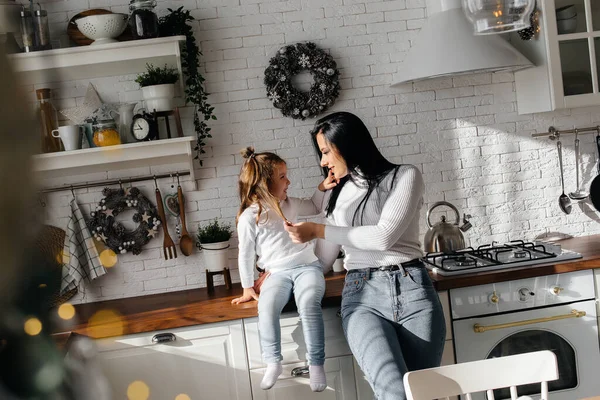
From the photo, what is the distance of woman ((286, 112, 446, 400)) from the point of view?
2.72 metres

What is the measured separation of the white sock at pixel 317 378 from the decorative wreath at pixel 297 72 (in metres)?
1.35

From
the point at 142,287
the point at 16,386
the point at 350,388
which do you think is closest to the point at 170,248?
the point at 142,287

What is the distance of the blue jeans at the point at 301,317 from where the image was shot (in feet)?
9.87

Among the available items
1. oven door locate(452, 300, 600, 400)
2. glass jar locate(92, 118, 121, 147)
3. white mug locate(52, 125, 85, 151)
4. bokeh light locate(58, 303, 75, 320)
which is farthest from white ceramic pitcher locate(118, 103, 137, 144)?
bokeh light locate(58, 303, 75, 320)

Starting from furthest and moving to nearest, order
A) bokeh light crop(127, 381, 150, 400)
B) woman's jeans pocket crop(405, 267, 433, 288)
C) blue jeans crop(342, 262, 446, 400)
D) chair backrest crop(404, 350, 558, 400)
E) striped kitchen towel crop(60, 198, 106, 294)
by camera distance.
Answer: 1. striped kitchen towel crop(60, 198, 106, 294)
2. bokeh light crop(127, 381, 150, 400)
3. woman's jeans pocket crop(405, 267, 433, 288)
4. blue jeans crop(342, 262, 446, 400)
5. chair backrest crop(404, 350, 558, 400)

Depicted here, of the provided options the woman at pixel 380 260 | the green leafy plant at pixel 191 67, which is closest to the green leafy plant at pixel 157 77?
the green leafy plant at pixel 191 67

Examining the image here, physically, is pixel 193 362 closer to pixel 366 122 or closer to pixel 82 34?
pixel 366 122

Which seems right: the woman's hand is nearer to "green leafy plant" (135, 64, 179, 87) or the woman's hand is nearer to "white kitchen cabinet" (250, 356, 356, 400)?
"white kitchen cabinet" (250, 356, 356, 400)

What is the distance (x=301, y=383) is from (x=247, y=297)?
18.0 inches

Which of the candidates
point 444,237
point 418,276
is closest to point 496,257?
point 444,237

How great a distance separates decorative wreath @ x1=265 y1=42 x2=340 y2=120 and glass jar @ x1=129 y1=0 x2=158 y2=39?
632mm

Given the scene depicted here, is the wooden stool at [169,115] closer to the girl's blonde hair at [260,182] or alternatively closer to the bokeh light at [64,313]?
the girl's blonde hair at [260,182]

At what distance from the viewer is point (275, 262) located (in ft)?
10.8

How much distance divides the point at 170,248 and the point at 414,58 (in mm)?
1573
